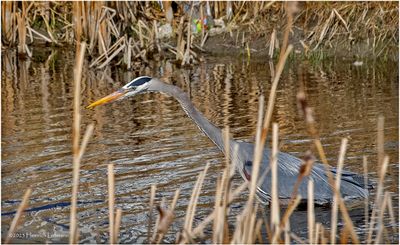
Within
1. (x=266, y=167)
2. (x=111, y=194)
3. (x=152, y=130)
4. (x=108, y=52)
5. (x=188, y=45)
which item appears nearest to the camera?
(x=111, y=194)

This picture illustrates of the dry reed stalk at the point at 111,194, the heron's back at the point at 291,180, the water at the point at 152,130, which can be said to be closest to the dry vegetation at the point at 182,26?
the water at the point at 152,130

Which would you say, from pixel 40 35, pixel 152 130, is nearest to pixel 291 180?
pixel 152 130

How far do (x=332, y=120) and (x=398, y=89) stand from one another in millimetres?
1695

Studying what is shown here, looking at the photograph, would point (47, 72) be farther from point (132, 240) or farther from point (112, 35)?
point (132, 240)

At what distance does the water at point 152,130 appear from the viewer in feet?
17.4

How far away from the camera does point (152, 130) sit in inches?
294

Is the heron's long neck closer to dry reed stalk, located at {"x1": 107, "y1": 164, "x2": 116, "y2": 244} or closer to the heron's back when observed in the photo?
the heron's back

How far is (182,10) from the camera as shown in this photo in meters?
11.6

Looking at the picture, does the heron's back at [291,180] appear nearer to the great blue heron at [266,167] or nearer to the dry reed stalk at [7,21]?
the great blue heron at [266,167]

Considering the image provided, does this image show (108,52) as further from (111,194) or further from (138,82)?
(111,194)

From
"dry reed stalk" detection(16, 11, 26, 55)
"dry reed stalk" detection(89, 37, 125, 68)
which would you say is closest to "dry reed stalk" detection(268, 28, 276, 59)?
"dry reed stalk" detection(89, 37, 125, 68)

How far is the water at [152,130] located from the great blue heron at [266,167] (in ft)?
0.65

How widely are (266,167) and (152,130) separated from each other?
207 centimetres

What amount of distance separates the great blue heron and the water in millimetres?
199
